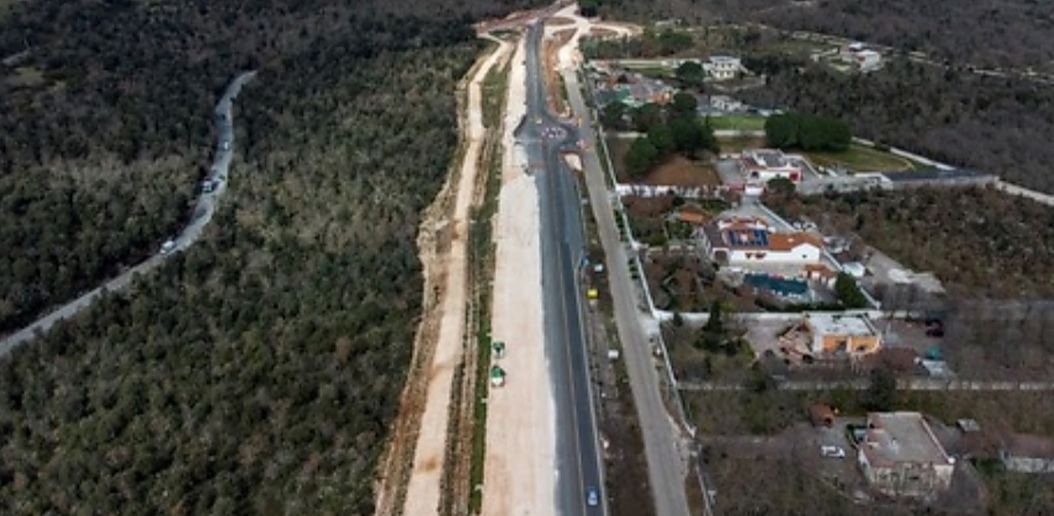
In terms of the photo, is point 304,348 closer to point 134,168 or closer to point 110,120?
point 134,168

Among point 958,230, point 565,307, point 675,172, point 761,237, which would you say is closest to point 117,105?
point 675,172

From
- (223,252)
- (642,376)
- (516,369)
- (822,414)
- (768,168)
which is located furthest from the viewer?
(768,168)

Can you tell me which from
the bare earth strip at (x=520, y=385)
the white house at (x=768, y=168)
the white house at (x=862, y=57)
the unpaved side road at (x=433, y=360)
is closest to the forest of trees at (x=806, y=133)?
the white house at (x=768, y=168)

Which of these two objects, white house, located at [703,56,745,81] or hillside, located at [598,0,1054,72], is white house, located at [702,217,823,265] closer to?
white house, located at [703,56,745,81]

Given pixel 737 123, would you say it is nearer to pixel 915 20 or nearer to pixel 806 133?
pixel 806 133

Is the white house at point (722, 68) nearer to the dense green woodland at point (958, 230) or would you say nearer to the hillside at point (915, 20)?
the hillside at point (915, 20)
